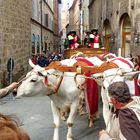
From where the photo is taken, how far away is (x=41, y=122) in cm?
913

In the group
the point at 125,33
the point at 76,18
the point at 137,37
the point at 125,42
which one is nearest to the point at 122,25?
the point at 125,33

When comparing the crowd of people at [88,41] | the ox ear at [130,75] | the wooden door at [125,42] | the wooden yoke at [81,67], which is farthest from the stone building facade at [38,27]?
→ the ox ear at [130,75]

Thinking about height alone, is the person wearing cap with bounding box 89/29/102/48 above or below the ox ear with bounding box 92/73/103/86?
above

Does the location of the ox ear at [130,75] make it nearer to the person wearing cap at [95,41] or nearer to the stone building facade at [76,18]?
the person wearing cap at [95,41]

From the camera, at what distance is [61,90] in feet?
23.1

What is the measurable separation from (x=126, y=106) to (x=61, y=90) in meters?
3.94

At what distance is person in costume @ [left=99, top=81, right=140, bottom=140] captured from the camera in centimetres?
295

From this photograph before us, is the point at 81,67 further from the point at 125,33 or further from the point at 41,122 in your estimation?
the point at 125,33

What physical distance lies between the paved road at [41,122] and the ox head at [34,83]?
0.47m

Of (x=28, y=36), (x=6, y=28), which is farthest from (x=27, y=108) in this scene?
(x=28, y=36)

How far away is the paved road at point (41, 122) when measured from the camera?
795 cm

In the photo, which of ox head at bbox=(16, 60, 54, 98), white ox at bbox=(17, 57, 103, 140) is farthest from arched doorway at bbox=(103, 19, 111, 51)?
ox head at bbox=(16, 60, 54, 98)

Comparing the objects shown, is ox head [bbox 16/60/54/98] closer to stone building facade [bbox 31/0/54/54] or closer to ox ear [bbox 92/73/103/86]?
ox ear [bbox 92/73/103/86]

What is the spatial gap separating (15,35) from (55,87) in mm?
11851
